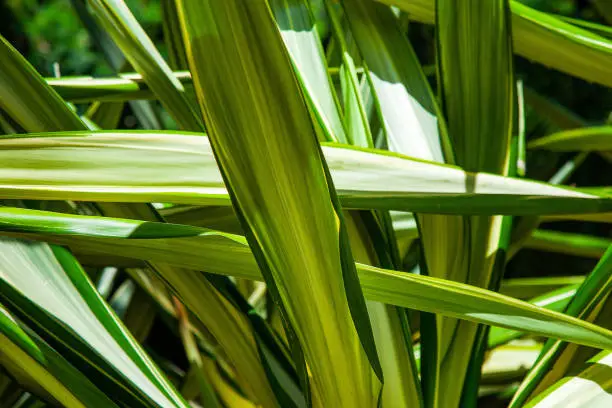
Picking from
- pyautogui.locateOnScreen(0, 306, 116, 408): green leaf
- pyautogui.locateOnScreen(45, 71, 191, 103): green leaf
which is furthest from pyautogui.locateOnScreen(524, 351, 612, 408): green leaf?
pyautogui.locateOnScreen(45, 71, 191, 103): green leaf

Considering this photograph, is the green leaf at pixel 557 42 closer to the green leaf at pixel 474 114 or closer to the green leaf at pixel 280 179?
the green leaf at pixel 474 114

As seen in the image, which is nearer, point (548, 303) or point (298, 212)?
point (298, 212)

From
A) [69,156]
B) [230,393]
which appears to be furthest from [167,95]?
[230,393]

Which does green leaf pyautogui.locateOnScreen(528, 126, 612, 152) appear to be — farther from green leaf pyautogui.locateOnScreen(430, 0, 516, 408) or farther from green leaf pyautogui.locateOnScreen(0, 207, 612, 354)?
green leaf pyautogui.locateOnScreen(0, 207, 612, 354)

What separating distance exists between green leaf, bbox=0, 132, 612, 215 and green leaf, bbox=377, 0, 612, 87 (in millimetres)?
151

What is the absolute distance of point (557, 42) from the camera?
460 millimetres

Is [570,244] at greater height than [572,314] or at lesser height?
greater

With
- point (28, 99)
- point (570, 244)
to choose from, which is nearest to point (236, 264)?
point (28, 99)

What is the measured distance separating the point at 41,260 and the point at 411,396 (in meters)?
0.21

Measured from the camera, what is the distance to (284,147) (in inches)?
9.8

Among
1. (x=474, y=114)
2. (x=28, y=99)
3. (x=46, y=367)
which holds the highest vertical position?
(x=474, y=114)

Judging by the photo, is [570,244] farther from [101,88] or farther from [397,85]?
[101,88]

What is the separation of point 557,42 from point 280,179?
0.99 feet

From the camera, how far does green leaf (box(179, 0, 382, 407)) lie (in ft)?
0.76
